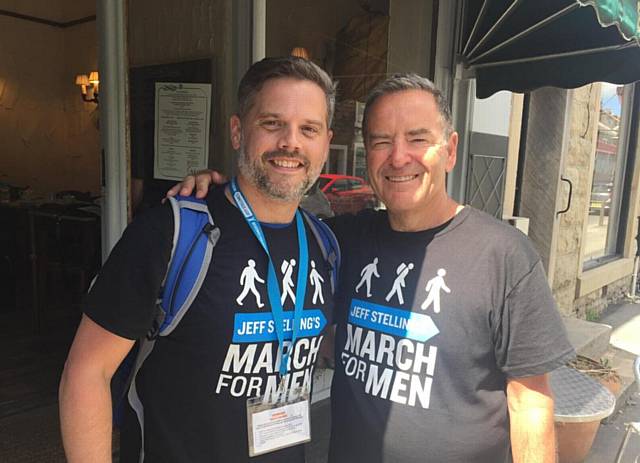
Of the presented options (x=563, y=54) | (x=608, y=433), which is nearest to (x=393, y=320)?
(x=563, y=54)

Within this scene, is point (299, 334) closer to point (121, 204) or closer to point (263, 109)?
point (263, 109)

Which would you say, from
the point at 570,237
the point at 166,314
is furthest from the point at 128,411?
the point at 570,237

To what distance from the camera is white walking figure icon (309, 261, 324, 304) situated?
1558mm

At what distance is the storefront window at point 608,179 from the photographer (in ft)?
24.0

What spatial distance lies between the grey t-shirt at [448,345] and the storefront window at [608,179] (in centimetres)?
652

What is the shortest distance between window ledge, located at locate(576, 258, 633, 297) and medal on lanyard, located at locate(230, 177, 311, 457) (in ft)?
19.6

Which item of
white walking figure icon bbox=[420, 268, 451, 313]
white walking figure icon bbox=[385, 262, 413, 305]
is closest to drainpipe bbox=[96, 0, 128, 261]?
white walking figure icon bbox=[385, 262, 413, 305]

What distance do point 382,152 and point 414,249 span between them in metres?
0.33

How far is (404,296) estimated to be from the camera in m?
1.56

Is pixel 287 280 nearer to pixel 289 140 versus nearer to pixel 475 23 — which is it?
pixel 289 140

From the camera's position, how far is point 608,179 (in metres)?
8.02

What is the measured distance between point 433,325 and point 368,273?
269mm

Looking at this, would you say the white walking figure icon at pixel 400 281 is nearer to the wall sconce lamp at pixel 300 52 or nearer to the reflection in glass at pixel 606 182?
the wall sconce lamp at pixel 300 52

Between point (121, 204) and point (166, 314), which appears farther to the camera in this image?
point (121, 204)
